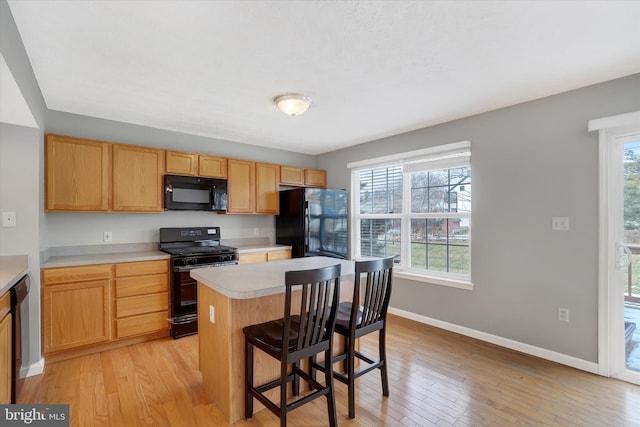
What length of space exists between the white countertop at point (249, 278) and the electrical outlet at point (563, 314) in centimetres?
192

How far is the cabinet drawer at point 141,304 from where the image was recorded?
9.94 ft

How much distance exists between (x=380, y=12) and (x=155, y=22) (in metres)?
1.26

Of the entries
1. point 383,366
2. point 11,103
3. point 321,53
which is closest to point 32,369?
point 11,103

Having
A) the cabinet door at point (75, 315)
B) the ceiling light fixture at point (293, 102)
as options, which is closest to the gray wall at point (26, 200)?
the cabinet door at point (75, 315)

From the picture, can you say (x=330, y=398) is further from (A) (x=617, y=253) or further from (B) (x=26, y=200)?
(B) (x=26, y=200)

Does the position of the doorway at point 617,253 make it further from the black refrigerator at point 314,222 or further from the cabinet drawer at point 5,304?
the cabinet drawer at point 5,304

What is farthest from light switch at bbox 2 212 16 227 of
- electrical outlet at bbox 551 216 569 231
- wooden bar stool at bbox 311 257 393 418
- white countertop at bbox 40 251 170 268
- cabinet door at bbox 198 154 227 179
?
electrical outlet at bbox 551 216 569 231

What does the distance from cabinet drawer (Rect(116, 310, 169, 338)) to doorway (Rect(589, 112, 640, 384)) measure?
402 centimetres

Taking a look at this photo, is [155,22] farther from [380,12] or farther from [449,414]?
[449,414]

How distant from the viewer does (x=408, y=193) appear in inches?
155

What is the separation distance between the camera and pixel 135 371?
101 inches

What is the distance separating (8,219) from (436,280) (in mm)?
4020

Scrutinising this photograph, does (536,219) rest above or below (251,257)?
above

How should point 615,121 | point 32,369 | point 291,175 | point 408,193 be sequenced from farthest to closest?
point 291,175, point 408,193, point 32,369, point 615,121
